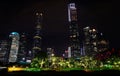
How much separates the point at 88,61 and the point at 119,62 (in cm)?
1105

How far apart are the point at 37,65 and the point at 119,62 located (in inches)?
1087

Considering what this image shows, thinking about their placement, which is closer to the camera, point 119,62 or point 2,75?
point 2,75

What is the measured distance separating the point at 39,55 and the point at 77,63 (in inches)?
599

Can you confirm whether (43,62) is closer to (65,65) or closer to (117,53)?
(65,65)

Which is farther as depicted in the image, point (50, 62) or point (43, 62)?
point (50, 62)

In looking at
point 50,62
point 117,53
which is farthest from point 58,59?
point 117,53

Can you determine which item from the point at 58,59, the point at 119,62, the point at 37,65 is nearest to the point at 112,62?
the point at 119,62

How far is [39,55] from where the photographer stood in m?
83.2

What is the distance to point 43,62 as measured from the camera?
244 feet

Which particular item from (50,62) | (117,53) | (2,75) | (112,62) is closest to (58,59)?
(50,62)

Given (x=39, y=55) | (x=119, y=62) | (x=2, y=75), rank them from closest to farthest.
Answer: (x=2, y=75)
(x=119, y=62)
(x=39, y=55)

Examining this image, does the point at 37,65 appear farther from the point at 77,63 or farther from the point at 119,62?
the point at 119,62

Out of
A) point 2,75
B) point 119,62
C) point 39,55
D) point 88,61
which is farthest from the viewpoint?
point 39,55

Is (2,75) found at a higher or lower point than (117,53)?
lower
